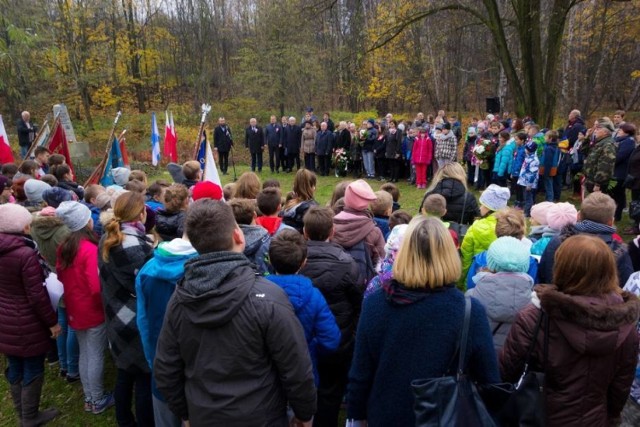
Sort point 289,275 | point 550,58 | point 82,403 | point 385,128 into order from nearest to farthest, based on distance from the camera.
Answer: point 289,275, point 82,403, point 550,58, point 385,128

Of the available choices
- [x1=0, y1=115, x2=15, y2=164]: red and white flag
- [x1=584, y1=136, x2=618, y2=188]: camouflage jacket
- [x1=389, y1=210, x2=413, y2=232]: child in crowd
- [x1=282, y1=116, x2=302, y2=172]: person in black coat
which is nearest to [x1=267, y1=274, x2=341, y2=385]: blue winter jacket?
[x1=389, y1=210, x2=413, y2=232]: child in crowd

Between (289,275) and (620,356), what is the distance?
5.74 feet

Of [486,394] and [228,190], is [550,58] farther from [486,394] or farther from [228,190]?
[486,394]

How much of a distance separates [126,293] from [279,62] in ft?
76.4

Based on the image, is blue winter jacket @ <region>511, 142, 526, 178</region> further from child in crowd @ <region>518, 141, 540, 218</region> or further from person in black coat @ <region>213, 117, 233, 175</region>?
person in black coat @ <region>213, 117, 233, 175</region>

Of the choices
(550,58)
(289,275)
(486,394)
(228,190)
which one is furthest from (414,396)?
(550,58)

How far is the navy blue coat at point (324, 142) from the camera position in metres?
13.9

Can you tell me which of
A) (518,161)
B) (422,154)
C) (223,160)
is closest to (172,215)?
(518,161)

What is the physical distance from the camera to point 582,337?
215cm

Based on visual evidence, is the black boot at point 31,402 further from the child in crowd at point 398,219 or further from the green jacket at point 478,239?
the green jacket at point 478,239

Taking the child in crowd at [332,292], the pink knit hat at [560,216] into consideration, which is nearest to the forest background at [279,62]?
the pink knit hat at [560,216]

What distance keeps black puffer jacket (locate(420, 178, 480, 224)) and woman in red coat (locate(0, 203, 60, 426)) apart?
13.7 feet

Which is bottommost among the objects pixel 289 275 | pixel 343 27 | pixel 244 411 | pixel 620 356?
pixel 244 411

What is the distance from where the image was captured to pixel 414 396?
202 centimetres
